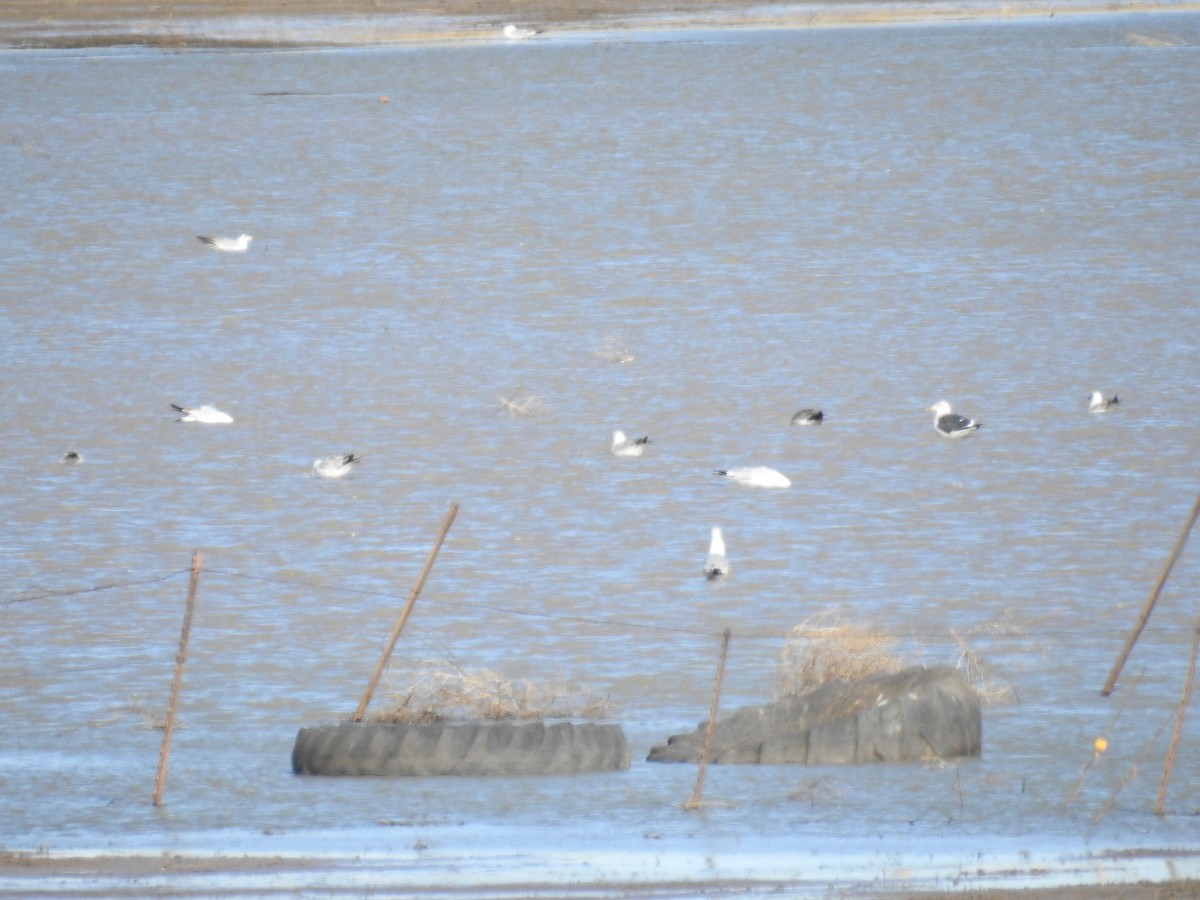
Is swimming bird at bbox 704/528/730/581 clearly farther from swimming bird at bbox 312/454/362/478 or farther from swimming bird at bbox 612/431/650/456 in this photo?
swimming bird at bbox 312/454/362/478

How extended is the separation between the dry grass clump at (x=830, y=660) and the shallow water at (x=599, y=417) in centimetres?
54

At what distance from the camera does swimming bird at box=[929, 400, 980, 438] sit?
2314cm

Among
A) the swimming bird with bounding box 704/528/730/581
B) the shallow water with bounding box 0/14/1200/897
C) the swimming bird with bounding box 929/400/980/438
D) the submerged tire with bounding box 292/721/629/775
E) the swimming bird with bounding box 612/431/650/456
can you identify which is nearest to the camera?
the shallow water with bounding box 0/14/1200/897

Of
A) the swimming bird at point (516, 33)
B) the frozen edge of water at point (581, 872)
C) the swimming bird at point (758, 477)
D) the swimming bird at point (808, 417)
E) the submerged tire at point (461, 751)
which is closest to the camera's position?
the frozen edge of water at point (581, 872)

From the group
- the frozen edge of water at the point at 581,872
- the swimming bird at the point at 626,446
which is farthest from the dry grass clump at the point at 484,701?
the swimming bird at the point at 626,446

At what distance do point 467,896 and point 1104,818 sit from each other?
11.8 ft

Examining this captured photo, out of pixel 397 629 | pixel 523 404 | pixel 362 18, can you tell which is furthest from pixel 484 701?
pixel 362 18

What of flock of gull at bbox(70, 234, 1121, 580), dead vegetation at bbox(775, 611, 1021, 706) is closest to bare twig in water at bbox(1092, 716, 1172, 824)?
dead vegetation at bbox(775, 611, 1021, 706)

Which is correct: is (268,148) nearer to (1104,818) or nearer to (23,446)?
(23,446)

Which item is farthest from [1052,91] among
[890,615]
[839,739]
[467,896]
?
[467,896]

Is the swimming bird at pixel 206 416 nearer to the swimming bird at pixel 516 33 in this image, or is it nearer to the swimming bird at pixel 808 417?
the swimming bird at pixel 808 417

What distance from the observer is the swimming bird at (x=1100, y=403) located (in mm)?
23844

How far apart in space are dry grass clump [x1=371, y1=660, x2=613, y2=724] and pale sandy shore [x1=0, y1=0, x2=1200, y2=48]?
3410 centimetres

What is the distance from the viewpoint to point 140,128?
41688 mm
